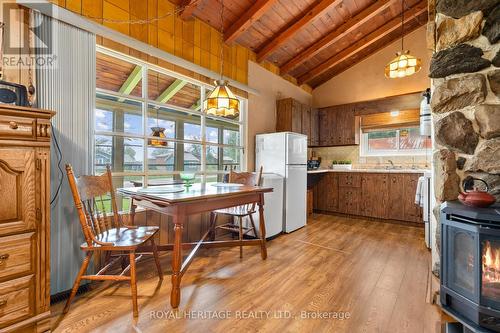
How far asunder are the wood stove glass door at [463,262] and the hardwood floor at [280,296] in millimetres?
320

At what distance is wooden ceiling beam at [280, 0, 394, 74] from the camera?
11.9 ft

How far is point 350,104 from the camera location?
509 centimetres

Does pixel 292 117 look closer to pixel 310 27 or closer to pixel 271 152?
pixel 271 152

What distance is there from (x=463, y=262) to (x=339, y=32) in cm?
388

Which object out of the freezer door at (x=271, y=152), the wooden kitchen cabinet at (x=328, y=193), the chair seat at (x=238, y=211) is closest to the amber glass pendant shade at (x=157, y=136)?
the chair seat at (x=238, y=211)

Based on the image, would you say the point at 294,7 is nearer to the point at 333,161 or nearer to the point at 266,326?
the point at 333,161

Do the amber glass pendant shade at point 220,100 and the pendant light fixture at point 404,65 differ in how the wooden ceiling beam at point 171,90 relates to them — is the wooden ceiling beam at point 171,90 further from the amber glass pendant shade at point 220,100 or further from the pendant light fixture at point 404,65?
the pendant light fixture at point 404,65

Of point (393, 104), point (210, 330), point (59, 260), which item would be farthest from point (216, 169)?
point (393, 104)

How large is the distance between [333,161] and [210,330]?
4.68 metres

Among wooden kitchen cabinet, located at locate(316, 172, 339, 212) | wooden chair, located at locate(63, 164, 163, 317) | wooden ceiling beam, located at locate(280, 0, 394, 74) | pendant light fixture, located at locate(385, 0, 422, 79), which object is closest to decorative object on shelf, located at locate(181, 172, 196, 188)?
wooden chair, located at locate(63, 164, 163, 317)

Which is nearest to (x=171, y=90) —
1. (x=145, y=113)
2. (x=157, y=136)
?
(x=145, y=113)

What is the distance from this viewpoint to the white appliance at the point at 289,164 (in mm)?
3648

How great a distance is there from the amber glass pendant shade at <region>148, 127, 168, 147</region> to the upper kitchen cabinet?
244cm

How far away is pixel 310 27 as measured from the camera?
3959 mm
